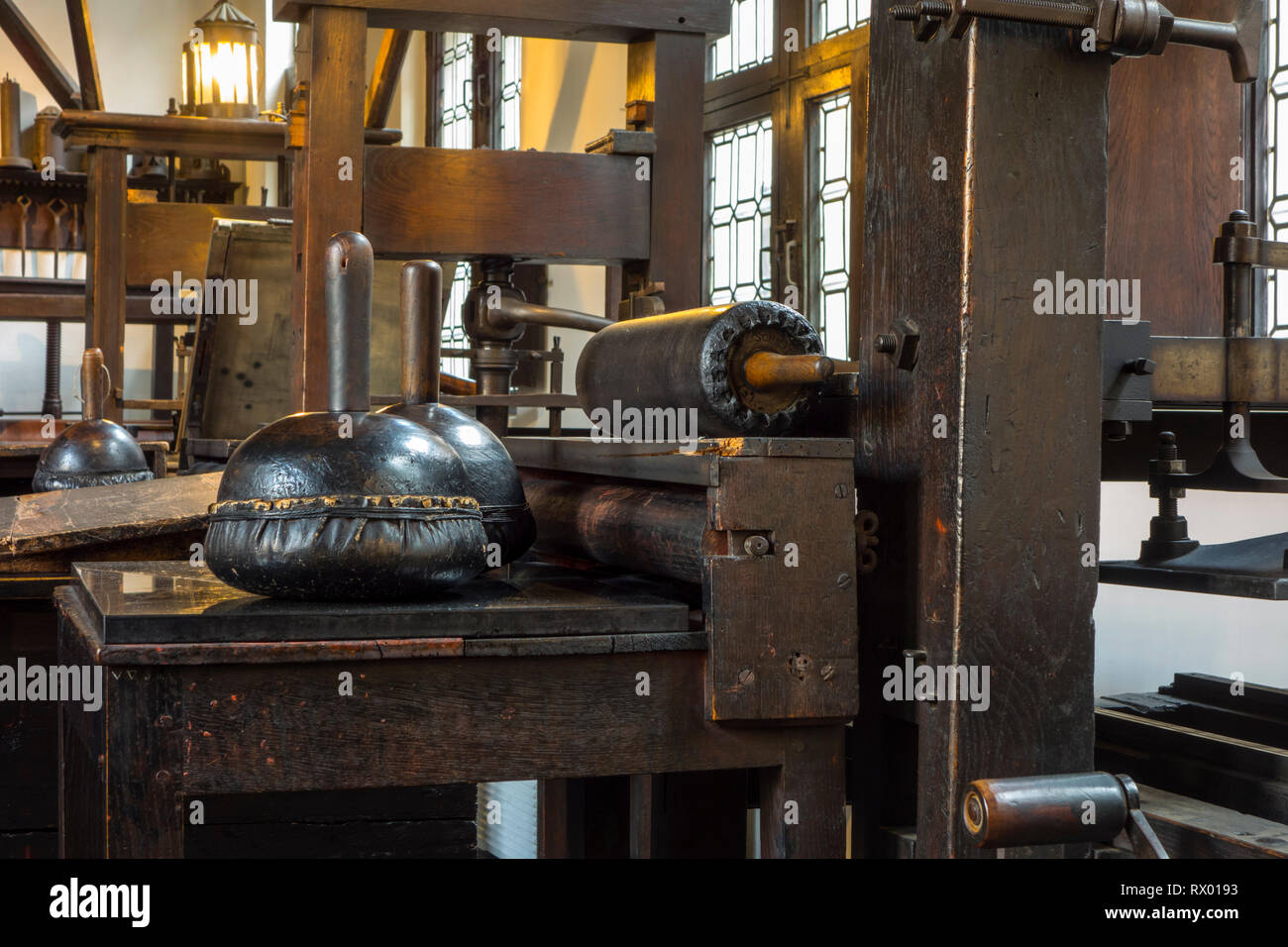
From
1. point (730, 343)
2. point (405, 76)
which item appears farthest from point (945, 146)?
point (405, 76)

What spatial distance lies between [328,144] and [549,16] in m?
0.60

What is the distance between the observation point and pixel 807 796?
1.51 m

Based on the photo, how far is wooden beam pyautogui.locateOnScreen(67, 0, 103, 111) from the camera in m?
5.72

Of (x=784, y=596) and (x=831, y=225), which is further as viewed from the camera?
(x=831, y=225)

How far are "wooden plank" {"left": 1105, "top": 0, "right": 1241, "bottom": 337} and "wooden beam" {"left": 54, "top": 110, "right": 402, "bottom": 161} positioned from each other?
131 inches

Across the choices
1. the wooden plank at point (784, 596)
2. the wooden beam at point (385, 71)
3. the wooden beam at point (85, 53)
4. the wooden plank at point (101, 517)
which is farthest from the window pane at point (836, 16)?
the wooden plank at point (784, 596)

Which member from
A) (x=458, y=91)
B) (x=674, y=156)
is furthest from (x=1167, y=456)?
(x=458, y=91)

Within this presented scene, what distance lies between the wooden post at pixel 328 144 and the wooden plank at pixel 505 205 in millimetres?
57

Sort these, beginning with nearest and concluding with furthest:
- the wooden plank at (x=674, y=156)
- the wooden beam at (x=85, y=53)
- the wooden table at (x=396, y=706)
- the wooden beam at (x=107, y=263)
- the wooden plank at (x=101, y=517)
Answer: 1. the wooden table at (x=396, y=706)
2. the wooden plank at (x=101, y=517)
3. the wooden plank at (x=674, y=156)
4. the wooden beam at (x=107, y=263)
5. the wooden beam at (x=85, y=53)

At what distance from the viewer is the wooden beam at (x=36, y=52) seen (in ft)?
19.5

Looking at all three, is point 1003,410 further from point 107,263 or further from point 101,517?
point 107,263

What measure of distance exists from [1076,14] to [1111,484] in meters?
2.96

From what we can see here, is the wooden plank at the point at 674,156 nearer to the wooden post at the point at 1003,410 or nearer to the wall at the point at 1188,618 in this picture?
the wall at the point at 1188,618

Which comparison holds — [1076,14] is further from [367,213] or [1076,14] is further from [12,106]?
[12,106]
